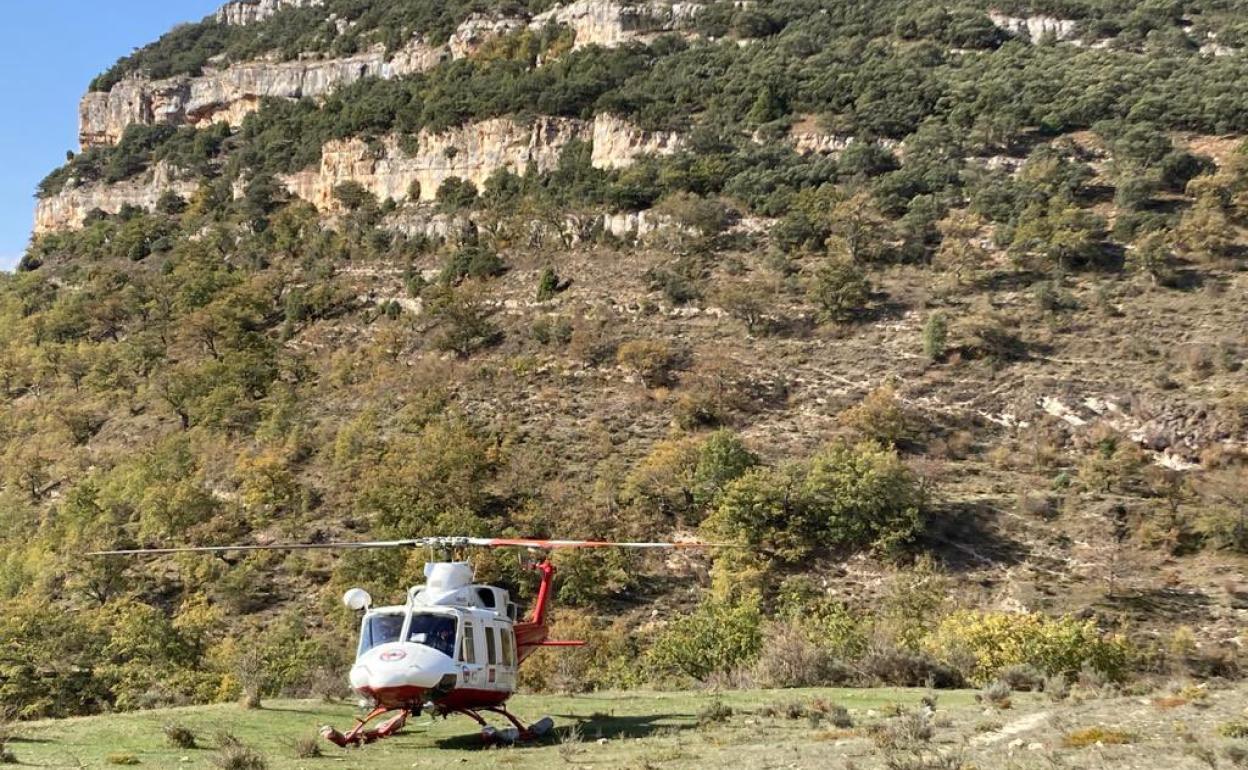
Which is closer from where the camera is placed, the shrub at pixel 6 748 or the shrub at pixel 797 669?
the shrub at pixel 6 748

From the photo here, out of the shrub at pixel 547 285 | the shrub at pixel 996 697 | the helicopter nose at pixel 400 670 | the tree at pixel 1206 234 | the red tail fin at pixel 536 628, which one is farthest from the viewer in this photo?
the shrub at pixel 547 285

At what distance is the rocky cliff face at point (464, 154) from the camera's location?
7931cm

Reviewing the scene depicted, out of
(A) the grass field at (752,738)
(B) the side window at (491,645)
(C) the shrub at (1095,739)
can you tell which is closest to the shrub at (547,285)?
(A) the grass field at (752,738)

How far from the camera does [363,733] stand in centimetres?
1309

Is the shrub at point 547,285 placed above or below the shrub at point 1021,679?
above

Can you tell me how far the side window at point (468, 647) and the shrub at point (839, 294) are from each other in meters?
A: 43.1

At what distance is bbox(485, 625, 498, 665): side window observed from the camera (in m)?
13.9

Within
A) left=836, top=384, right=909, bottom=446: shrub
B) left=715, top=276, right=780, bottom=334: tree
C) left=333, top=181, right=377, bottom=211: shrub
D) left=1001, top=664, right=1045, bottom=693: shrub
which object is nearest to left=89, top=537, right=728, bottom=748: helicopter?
left=1001, top=664, right=1045, bottom=693: shrub

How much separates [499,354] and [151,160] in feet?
227

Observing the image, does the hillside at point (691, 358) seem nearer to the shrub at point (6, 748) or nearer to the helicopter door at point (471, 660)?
the helicopter door at point (471, 660)

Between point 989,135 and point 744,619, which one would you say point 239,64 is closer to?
point 989,135

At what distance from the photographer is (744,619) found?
88.6ft

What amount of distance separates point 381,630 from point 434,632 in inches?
30.1

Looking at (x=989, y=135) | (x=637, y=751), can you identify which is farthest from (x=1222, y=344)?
(x=637, y=751)
